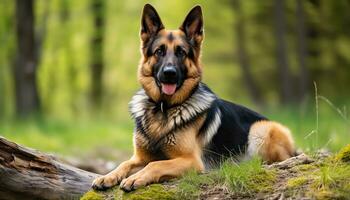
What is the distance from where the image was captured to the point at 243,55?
23500mm

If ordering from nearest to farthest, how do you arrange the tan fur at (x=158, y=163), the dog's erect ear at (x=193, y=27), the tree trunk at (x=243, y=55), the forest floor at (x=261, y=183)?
1. the forest floor at (x=261, y=183)
2. the tan fur at (x=158, y=163)
3. the dog's erect ear at (x=193, y=27)
4. the tree trunk at (x=243, y=55)

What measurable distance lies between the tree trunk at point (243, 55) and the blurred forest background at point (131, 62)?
5cm

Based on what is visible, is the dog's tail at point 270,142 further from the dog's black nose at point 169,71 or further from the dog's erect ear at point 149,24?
the dog's erect ear at point 149,24

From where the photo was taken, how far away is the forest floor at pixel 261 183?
4910mm

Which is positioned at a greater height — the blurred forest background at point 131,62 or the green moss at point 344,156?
the blurred forest background at point 131,62

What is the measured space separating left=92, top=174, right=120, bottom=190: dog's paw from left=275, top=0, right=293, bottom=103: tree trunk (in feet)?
41.9

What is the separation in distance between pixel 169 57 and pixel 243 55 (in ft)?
57.7

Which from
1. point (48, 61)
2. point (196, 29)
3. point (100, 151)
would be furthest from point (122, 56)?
point (196, 29)

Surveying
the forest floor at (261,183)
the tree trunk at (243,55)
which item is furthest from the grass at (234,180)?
the tree trunk at (243,55)

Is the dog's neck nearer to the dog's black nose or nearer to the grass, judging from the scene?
the dog's black nose

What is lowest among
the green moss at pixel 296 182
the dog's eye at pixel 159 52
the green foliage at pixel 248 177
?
the green moss at pixel 296 182

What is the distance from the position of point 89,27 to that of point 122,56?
7.74m

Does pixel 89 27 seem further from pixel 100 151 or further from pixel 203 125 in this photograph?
pixel 203 125

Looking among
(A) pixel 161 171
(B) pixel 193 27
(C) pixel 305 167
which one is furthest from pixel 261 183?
(B) pixel 193 27
